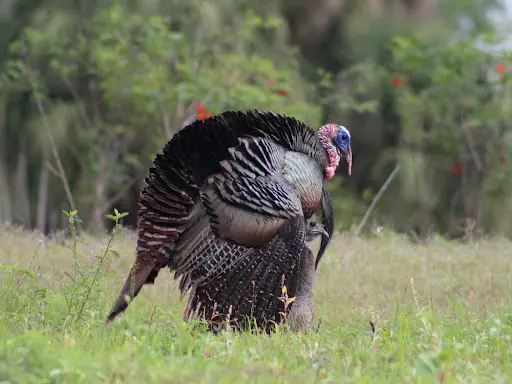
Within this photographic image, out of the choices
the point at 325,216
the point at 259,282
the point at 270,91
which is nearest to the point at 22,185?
the point at 270,91

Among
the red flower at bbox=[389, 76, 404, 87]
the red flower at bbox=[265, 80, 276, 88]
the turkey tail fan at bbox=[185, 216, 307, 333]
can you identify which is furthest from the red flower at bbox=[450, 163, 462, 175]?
the turkey tail fan at bbox=[185, 216, 307, 333]

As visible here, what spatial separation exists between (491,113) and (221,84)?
16.4 ft

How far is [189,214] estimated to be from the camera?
5848mm

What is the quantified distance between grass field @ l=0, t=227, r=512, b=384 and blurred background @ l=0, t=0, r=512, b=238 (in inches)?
201

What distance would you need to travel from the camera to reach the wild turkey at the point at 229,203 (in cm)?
558

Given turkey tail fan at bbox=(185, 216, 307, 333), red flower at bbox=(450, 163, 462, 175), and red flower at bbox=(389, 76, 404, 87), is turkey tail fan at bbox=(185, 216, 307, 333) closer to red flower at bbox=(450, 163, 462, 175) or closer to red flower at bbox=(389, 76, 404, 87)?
red flower at bbox=(389, 76, 404, 87)

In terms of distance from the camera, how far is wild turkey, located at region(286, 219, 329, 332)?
19.2 ft

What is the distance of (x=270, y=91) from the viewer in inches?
545

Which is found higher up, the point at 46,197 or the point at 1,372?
the point at 1,372

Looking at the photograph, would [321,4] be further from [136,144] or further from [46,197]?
[46,197]

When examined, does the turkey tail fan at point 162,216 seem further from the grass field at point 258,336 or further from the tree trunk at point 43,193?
the tree trunk at point 43,193

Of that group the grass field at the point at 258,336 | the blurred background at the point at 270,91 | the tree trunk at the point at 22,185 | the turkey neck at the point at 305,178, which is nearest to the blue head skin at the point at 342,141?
the turkey neck at the point at 305,178

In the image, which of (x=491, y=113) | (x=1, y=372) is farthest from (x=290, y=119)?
(x=491, y=113)

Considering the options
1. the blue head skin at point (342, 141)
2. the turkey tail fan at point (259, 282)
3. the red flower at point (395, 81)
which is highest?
the blue head skin at point (342, 141)
